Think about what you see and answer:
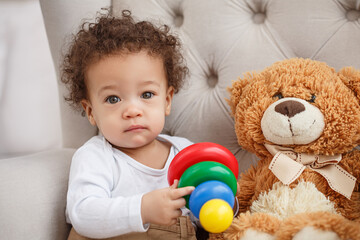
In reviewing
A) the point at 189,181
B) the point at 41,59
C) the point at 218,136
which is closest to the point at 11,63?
the point at 41,59

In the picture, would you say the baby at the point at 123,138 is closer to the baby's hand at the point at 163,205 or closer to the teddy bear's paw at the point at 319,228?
the baby's hand at the point at 163,205

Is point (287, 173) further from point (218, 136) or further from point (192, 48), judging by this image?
point (192, 48)

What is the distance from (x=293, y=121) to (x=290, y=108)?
0.09ft

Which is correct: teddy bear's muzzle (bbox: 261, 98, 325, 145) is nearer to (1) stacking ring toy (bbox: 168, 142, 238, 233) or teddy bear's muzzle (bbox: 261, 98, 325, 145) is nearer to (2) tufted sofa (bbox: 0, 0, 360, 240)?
(1) stacking ring toy (bbox: 168, 142, 238, 233)

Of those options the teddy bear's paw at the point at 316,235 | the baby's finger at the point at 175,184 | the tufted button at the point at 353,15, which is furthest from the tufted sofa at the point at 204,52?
the teddy bear's paw at the point at 316,235

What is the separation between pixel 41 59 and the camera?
1.19 m

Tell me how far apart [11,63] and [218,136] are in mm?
755

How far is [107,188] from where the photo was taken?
0.77 meters

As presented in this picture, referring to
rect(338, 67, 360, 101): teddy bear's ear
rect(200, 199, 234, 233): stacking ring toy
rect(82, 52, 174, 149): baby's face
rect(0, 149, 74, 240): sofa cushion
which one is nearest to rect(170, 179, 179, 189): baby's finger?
rect(200, 199, 234, 233): stacking ring toy

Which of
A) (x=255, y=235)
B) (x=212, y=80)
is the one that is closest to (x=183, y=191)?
(x=255, y=235)

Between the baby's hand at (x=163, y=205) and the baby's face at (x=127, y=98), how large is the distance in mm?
204

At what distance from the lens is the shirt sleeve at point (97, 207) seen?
2.20 ft

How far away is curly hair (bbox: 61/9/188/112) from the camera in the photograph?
0.84 meters

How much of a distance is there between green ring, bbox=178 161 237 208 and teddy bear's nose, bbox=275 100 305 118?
0.18 meters
